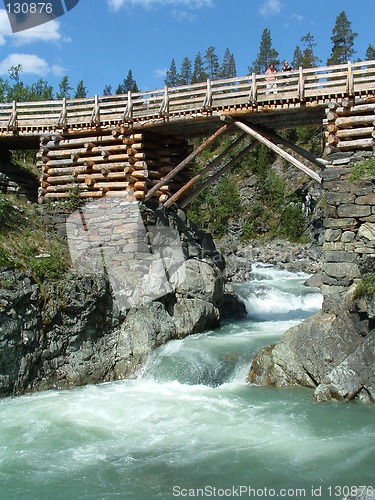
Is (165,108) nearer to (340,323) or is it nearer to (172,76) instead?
(340,323)

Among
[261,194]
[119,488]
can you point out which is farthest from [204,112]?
[261,194]

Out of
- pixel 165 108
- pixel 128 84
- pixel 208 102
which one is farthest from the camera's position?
pixel 128 84

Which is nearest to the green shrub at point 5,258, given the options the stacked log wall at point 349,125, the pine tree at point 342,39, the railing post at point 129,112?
the railing post at point 129,112

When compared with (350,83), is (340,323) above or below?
below

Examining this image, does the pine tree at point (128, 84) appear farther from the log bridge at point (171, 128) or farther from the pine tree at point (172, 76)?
the log bridge at point (171, 128)

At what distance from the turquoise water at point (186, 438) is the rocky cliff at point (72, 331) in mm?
520

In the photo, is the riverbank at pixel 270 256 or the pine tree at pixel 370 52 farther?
the pine tree at pixel 370 52

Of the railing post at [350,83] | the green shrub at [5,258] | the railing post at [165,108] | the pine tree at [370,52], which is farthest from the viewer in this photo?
the pine tree at [370,52]

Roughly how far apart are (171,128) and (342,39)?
53.0 metres

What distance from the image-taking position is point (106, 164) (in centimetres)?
1688

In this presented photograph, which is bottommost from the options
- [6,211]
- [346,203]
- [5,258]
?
[5,258]

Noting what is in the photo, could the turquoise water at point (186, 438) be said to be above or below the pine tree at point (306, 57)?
below

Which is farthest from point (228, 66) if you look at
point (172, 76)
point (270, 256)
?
point (270, 256)

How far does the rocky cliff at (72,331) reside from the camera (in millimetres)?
12859
